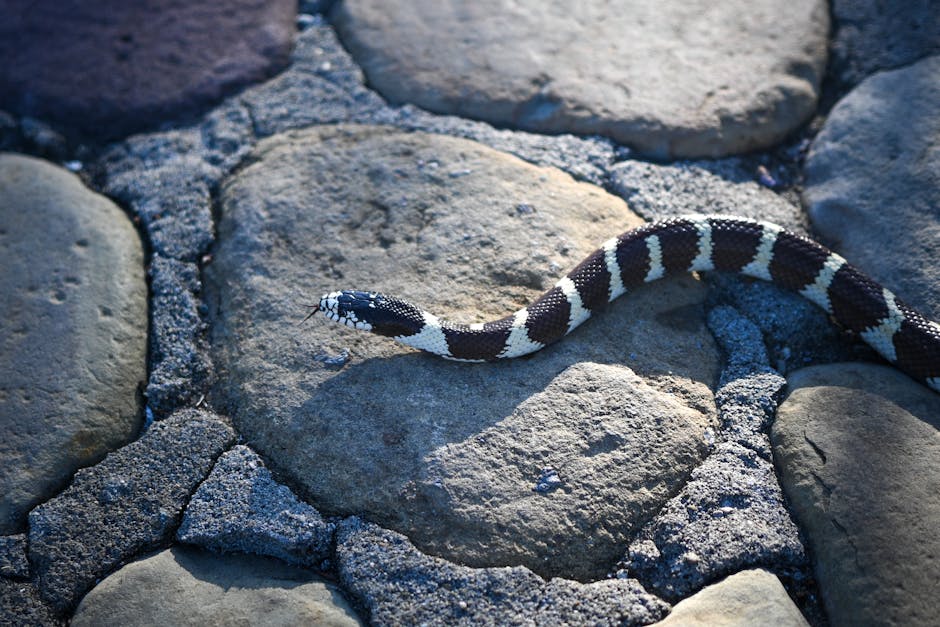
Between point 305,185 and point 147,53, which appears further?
point 147,53

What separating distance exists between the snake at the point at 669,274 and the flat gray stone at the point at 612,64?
0.84 m

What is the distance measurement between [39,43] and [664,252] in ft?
16.1

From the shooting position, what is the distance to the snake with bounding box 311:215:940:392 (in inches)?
172

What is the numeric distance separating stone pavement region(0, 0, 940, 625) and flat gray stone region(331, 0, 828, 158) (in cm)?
3

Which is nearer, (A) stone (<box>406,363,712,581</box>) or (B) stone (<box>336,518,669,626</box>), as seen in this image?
(B) stone (<box>336,518,669,626</box>)

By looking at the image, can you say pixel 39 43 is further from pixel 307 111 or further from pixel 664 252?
pixel 664 252

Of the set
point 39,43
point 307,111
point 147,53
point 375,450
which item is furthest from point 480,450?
point 39,43

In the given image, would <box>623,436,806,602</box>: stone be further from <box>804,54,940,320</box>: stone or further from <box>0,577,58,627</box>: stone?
<box>0,577,58,627</box>: stone

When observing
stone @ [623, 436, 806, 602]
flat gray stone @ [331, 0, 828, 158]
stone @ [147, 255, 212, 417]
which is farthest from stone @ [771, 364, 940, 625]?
stone @ [147, 255, 212, 417]

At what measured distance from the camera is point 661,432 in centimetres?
397

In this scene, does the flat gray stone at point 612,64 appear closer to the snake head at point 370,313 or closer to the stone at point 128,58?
the stone at point 128,58

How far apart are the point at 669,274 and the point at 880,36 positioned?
9.04 feet

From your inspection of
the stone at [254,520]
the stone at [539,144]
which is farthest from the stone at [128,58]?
the stone at [254,520]

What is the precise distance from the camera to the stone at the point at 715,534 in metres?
3.52
